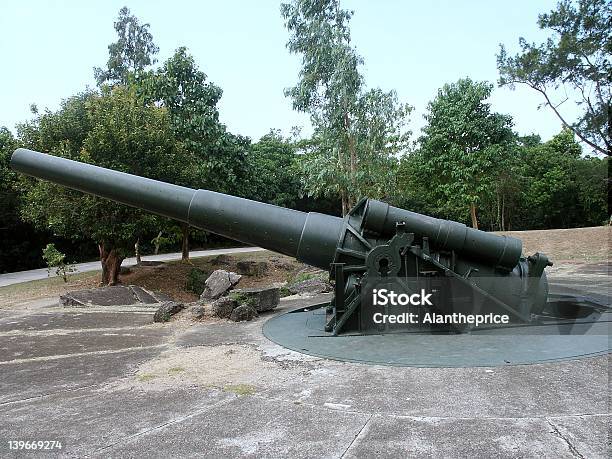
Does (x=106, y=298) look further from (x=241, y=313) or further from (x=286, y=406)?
(x=286, y=406)

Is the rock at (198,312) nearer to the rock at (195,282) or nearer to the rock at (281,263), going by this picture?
the rock at (195,282)

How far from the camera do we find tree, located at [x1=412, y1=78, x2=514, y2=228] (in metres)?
22.0

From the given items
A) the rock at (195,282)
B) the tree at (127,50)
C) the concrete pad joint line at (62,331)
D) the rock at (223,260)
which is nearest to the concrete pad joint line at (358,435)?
the concrete pad joint line at (62,331)

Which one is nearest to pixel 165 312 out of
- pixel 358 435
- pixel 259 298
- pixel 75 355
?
pixel 259 298

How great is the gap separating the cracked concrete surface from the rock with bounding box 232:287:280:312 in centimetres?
188

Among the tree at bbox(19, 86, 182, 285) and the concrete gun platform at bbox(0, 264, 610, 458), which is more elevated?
the tree at bbox(19, 86, 182, 285)

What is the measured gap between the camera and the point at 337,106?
19.9 meters

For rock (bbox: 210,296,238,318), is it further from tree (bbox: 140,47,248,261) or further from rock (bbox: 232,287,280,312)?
tree (bbox: 140,47,248,261)

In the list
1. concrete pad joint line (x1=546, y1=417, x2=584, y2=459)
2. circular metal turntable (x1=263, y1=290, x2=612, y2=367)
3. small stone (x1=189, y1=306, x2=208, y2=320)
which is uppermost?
small stone (x1=189, y1=306, x2=208, y2=320)

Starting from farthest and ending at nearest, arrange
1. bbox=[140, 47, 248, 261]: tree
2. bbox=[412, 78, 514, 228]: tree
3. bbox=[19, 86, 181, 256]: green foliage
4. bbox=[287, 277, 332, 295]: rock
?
1. bbox=[412, 78, 514, 228]: tree
2. bbox=[140, 47, 248, 261]: tree
3. bbox=[19, 86, 181, 256]: green foliage
4. bbox=[287, 277, 332, 295]: rock

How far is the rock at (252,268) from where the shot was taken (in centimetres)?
1903

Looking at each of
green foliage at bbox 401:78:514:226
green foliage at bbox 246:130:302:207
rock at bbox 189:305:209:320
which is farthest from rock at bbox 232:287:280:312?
green foliage at bbox 401:78:514:226

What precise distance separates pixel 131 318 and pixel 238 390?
14.1 feet

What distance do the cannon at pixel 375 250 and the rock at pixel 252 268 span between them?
1283cm
